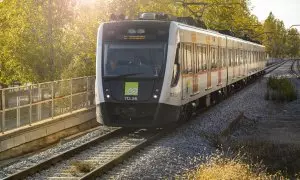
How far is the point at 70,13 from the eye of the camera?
27.5 m

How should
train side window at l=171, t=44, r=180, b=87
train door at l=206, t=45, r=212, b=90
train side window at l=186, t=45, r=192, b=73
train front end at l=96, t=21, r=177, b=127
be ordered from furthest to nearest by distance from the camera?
train door at l=206, t=45, r=212, b=90
train side window at l=186, t=45, r=192, b=73
train side window at l=171, t=44, r=180, b=87
train front end at l=96, t=21, r=177, b=127

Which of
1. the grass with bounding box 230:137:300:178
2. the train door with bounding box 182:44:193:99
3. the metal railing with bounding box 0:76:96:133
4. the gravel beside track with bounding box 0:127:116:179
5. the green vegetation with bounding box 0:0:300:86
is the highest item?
the green vegetation with bounding box 0:0:300:86

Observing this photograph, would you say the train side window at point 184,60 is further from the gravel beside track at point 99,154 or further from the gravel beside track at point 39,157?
the gravel beside track at point 39,157

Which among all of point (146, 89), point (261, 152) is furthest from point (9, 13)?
point (261, 152)

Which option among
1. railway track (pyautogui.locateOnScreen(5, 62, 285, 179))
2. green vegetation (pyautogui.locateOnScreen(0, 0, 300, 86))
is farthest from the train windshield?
green vegetation (pyautogui.locateOnScreen(0, 0, 300, 86))

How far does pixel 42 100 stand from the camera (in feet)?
55.1

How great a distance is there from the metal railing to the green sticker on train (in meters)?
2.75

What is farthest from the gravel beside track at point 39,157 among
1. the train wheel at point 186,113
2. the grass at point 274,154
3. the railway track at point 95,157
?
the grass at point 274,154

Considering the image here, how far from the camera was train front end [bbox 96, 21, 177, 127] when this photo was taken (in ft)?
49.1

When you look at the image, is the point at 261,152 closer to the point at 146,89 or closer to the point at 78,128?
the point at 146,89

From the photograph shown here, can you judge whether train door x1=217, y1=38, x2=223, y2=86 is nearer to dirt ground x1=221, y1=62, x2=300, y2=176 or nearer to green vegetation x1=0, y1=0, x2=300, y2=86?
green vegetation x1=0, y1=0, x2=300, y2=86

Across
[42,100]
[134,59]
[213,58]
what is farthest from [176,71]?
[213,58]

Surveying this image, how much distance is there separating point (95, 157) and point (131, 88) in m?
3.21

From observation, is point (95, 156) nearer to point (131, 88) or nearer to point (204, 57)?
point (131, 88)
